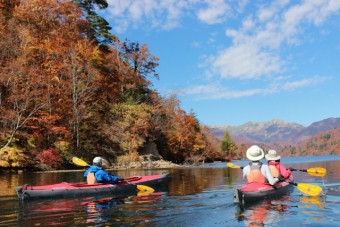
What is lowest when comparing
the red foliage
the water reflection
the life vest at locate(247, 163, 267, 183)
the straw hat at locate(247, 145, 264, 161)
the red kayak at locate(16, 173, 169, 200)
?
the water reflection

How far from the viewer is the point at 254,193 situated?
10.9 meters

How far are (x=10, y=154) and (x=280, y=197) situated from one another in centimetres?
2131

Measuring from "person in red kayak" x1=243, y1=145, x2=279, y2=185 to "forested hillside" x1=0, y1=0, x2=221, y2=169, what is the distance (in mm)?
20854

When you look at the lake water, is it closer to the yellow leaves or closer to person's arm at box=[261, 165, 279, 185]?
person's arm at box=[261, 165, 279, 185]

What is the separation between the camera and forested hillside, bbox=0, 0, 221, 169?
30047 millimetres

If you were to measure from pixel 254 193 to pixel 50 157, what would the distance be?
74.0 feet

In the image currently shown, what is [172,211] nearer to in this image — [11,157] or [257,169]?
[257,169]

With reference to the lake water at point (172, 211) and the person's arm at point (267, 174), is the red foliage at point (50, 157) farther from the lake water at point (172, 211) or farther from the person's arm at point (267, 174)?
the person's arm at point (267, 174)

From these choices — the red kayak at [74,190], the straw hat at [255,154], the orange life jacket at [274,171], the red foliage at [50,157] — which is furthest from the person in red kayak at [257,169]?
the red foliage at [50,157]

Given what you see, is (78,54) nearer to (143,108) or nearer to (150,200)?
(143,108)

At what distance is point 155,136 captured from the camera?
45.7m

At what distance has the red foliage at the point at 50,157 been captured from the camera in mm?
29859

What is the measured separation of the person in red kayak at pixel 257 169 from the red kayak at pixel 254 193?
0.18m

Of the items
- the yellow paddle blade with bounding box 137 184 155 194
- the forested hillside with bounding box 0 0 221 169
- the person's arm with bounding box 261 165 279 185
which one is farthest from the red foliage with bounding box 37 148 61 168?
the person's arm with bounding box 261 165 279 185
